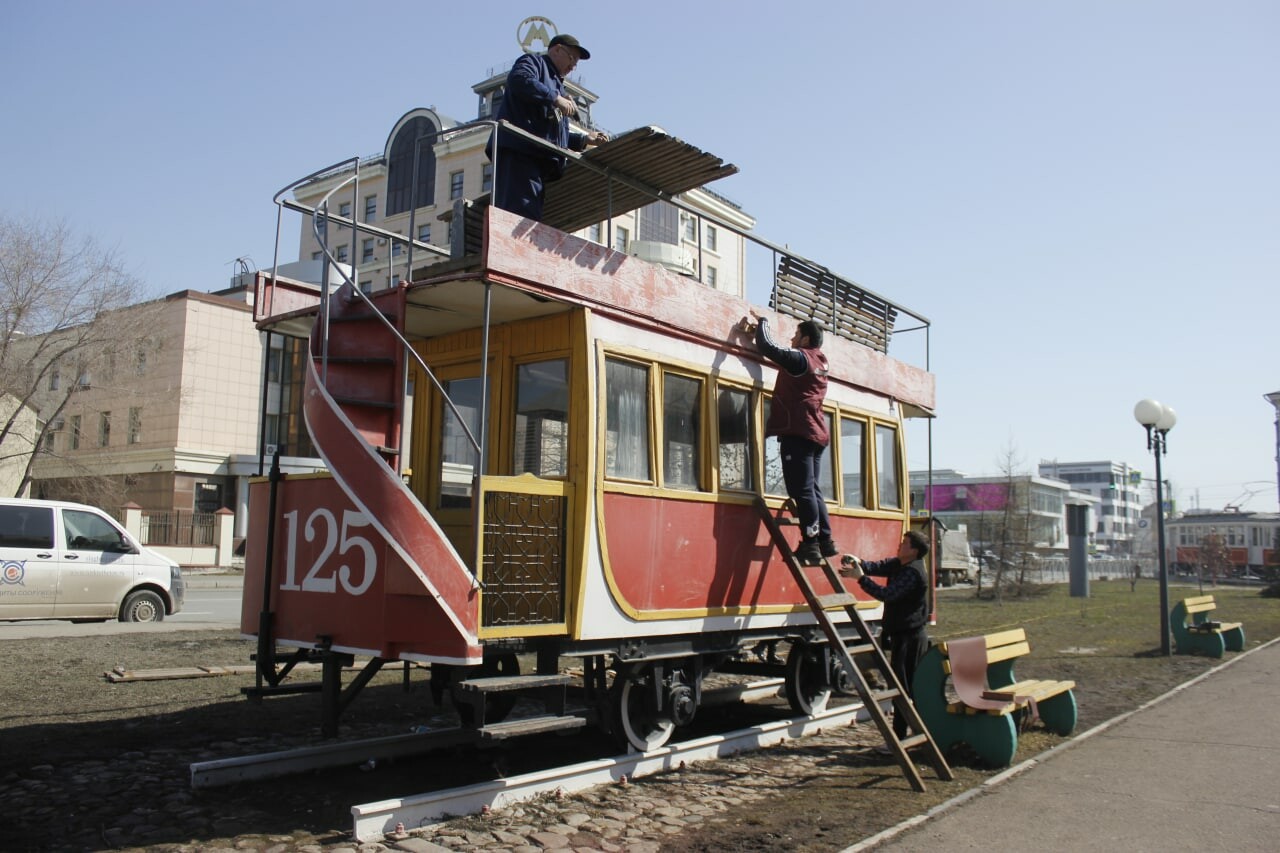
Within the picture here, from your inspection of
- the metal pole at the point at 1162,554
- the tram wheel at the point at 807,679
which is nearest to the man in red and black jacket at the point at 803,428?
the tram wheel at the point at 807,679

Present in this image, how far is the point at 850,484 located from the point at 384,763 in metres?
5.07

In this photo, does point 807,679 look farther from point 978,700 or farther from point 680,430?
point 680,430

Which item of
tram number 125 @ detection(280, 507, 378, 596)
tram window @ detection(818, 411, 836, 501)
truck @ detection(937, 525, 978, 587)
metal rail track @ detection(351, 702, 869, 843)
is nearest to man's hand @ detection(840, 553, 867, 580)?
tram window @ detection(818, 411, 836, 501)

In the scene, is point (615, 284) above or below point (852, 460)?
above

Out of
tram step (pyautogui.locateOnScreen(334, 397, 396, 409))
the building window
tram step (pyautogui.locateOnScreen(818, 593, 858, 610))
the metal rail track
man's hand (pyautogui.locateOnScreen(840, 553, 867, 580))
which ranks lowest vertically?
the metal rail track

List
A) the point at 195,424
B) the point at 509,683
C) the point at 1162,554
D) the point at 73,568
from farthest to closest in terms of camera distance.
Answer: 1. the point at 195,424
2. the point at 1162,554
3. the point at 73,568
4. the point at 509,683

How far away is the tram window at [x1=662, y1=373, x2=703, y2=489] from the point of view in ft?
25.1

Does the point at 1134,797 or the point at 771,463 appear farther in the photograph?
the point at 771,463

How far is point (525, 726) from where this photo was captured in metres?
5.96

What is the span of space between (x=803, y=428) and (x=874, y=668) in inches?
81.5

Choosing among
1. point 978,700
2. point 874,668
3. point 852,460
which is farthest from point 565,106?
point 978,700

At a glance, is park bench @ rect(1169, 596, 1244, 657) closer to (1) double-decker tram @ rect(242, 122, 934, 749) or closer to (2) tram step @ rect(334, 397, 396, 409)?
(1) double-decker tram @ rect(242, 122, 934, 749)

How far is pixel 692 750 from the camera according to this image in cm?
759

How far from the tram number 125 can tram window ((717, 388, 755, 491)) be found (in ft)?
9.83
